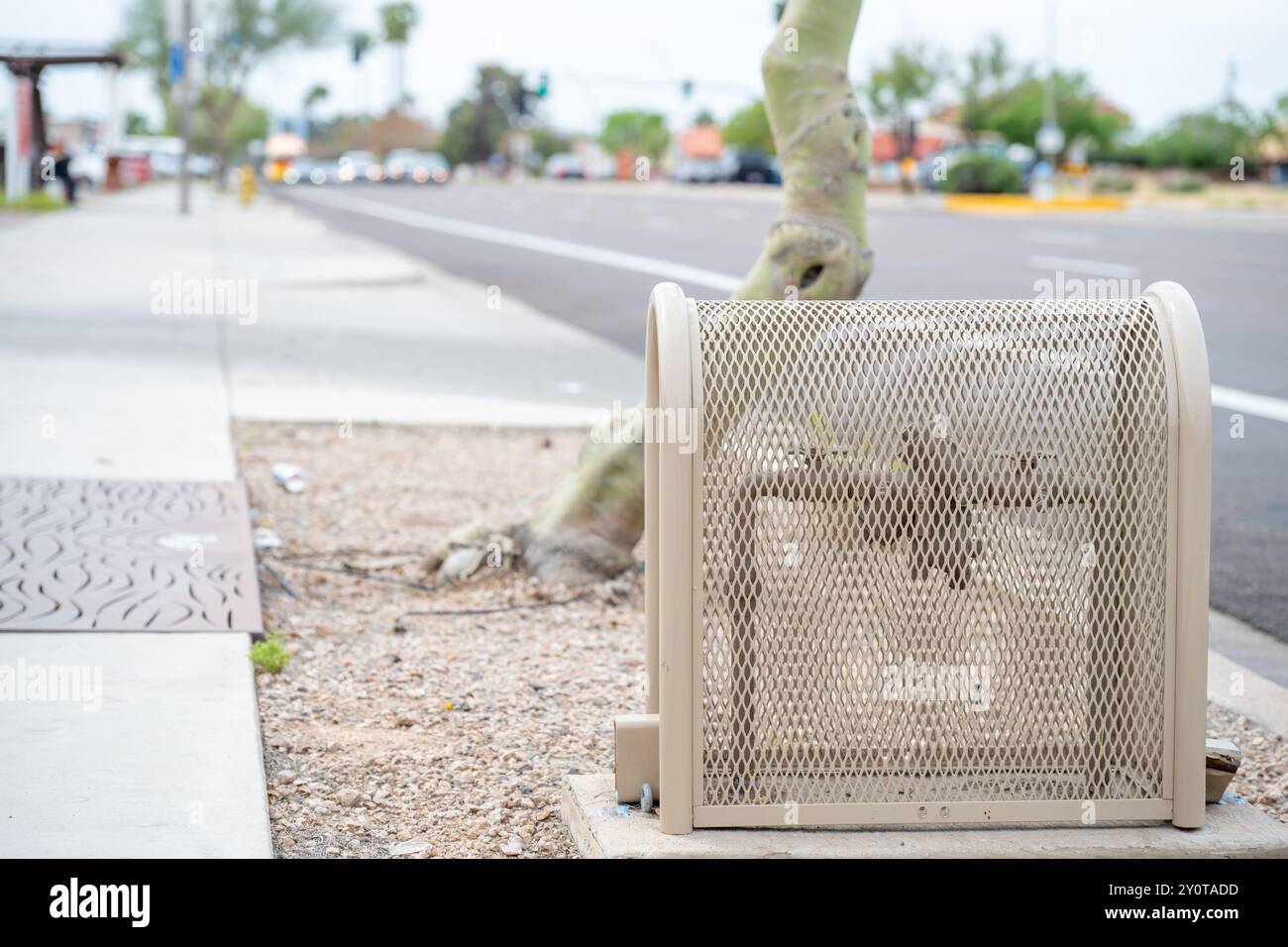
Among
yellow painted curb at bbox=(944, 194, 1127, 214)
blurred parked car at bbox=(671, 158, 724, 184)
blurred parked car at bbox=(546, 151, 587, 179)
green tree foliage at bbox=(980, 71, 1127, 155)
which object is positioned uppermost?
green tree foliage at bbox=(980, 71, 1127, 155)

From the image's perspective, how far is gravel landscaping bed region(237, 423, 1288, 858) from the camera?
4047 millimetres

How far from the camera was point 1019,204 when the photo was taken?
41094mm

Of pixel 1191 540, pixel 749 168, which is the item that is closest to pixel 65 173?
pixel 749 168

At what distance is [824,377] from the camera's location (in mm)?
3570

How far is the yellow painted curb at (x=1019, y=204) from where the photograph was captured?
1555 inches

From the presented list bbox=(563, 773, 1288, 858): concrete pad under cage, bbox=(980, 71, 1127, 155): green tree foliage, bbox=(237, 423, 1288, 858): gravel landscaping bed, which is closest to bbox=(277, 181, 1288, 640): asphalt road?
bbox=(237, 423, 1288, 858): gravel landscaping bed

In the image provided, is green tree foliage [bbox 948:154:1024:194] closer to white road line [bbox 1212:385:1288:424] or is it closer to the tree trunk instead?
white road line [bbox 1212:385:1288:424]

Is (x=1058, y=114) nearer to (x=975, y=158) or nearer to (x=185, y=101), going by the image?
(x=975, y=158)

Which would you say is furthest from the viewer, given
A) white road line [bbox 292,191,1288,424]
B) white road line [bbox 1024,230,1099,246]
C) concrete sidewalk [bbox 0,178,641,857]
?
white road line [bbox 1024,230,1099,246]

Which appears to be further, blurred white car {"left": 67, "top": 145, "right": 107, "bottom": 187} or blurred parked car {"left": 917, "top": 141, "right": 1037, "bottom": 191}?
blurred white car {"left": 67, "top": 145, "right": 107, "bottom": 187}

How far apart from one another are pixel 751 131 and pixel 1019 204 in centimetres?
6208

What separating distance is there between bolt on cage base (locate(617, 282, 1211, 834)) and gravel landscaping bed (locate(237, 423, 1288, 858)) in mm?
711
